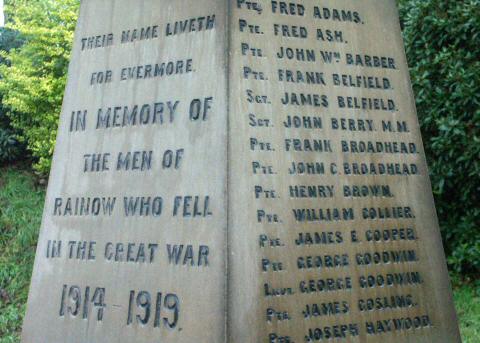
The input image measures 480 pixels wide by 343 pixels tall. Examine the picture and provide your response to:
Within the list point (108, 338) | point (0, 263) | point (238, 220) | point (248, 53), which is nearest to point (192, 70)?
point (248, 53)

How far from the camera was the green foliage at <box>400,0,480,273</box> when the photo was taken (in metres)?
8.07

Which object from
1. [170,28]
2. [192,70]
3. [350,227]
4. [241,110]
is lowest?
[350,227]

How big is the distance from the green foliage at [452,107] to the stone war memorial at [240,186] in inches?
166

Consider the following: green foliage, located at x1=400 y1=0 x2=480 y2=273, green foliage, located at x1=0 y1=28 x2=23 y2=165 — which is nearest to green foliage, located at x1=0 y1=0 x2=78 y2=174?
green foliage, located at x1=0 y1=28 x2=23 y2=165

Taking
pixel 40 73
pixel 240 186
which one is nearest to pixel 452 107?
pixel 240 186

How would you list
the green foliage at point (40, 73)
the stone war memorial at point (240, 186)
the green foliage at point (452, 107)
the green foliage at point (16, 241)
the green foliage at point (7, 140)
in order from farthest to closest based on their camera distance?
1. the green foliage at point (7, 140)
2. the green foliage at point (40, 73)
3. the green foliage at point (452, 107)
4. the green foliage at point (16, 241)
5. the stone war memorial at point (240, 186)

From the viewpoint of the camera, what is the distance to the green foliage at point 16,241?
777 centimetres

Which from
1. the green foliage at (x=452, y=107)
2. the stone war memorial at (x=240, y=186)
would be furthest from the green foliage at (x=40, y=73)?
the stone war memorial at (x=240, y=186)

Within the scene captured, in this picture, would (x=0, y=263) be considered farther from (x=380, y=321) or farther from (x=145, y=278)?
(x=380, y=321)

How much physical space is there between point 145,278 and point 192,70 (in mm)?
1179

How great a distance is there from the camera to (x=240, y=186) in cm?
343

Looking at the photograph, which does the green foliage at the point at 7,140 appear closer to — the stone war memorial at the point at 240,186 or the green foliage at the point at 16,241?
the green foliage at the point at 16,241

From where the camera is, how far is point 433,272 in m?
3.99

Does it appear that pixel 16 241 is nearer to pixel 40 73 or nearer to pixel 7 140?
pixel 7 140
